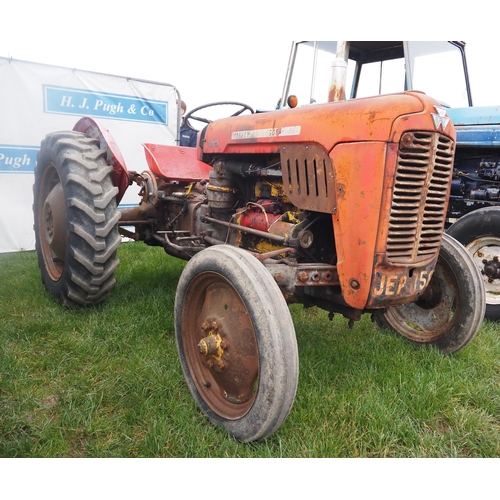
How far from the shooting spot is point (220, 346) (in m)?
2.12

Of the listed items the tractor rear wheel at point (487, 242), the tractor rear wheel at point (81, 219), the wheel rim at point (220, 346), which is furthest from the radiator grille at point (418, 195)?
the tractor rear wheel at point (81, 219)

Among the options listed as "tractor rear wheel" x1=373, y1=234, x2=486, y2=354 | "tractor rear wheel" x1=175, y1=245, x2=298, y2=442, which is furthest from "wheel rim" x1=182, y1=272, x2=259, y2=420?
"tractor rear wheel" x1=373, y1=234, x2=486, y2=354

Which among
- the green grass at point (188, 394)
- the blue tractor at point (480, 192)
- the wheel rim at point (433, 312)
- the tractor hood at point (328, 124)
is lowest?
the green grass at point (188, 394)

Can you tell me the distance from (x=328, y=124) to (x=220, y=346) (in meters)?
1.17

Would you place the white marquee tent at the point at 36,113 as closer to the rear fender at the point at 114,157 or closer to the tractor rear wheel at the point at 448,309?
the rear fender at the point at 114,157

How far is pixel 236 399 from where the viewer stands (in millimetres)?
2133

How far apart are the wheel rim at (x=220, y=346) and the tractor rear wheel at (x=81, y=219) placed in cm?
113

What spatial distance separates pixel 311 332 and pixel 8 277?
10.5 ft

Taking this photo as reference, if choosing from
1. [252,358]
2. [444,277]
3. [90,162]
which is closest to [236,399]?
[252,358]

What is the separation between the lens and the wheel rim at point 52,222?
3363mm

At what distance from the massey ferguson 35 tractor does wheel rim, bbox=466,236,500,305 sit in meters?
1.07

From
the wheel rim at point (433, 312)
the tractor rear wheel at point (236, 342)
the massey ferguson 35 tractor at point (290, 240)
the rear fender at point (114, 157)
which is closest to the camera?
the tractor rear wheel at point (236, 342)

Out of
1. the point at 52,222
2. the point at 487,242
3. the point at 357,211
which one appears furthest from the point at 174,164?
the point at 487,242

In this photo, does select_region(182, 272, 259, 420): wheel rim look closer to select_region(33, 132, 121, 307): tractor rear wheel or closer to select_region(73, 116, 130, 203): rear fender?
select_region(33, 132, 121, 307): tractor rear wheel
